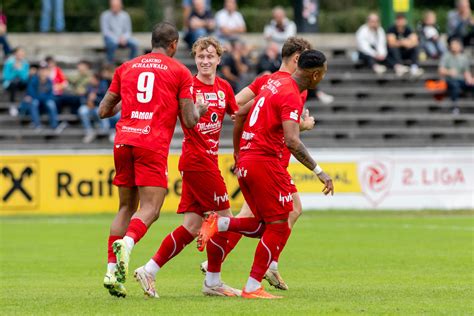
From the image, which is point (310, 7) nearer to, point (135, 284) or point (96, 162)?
point (96, 162)

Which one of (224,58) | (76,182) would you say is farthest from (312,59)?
(224,58)

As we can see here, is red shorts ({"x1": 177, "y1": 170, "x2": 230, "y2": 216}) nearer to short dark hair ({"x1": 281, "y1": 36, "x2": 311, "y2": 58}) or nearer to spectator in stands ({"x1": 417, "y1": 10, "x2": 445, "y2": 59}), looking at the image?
short dark hair ({"x1": 281, "y1": 36, "x2": 311, "y2": 58})

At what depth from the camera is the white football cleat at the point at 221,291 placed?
38.5 ft

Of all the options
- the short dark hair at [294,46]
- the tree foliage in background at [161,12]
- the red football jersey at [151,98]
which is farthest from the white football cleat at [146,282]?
the tree foliage in background at [161,12]

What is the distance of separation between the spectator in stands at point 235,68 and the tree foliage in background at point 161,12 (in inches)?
454

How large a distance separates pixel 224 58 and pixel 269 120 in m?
19.7

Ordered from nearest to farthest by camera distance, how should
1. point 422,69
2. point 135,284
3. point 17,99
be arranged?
point 135,284 → point 17,99 → point 422,69

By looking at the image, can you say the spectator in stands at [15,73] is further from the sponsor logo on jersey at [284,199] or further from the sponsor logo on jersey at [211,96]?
the sponsor logo on jersey at [284,199]

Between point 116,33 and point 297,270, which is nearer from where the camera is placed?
point 297,270

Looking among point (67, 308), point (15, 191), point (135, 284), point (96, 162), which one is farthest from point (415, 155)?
point (67, 308)

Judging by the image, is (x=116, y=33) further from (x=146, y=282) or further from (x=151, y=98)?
(x=146, y=282)

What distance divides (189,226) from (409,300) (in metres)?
2.32

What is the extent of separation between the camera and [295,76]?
37.2 ft

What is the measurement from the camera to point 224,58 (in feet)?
101
